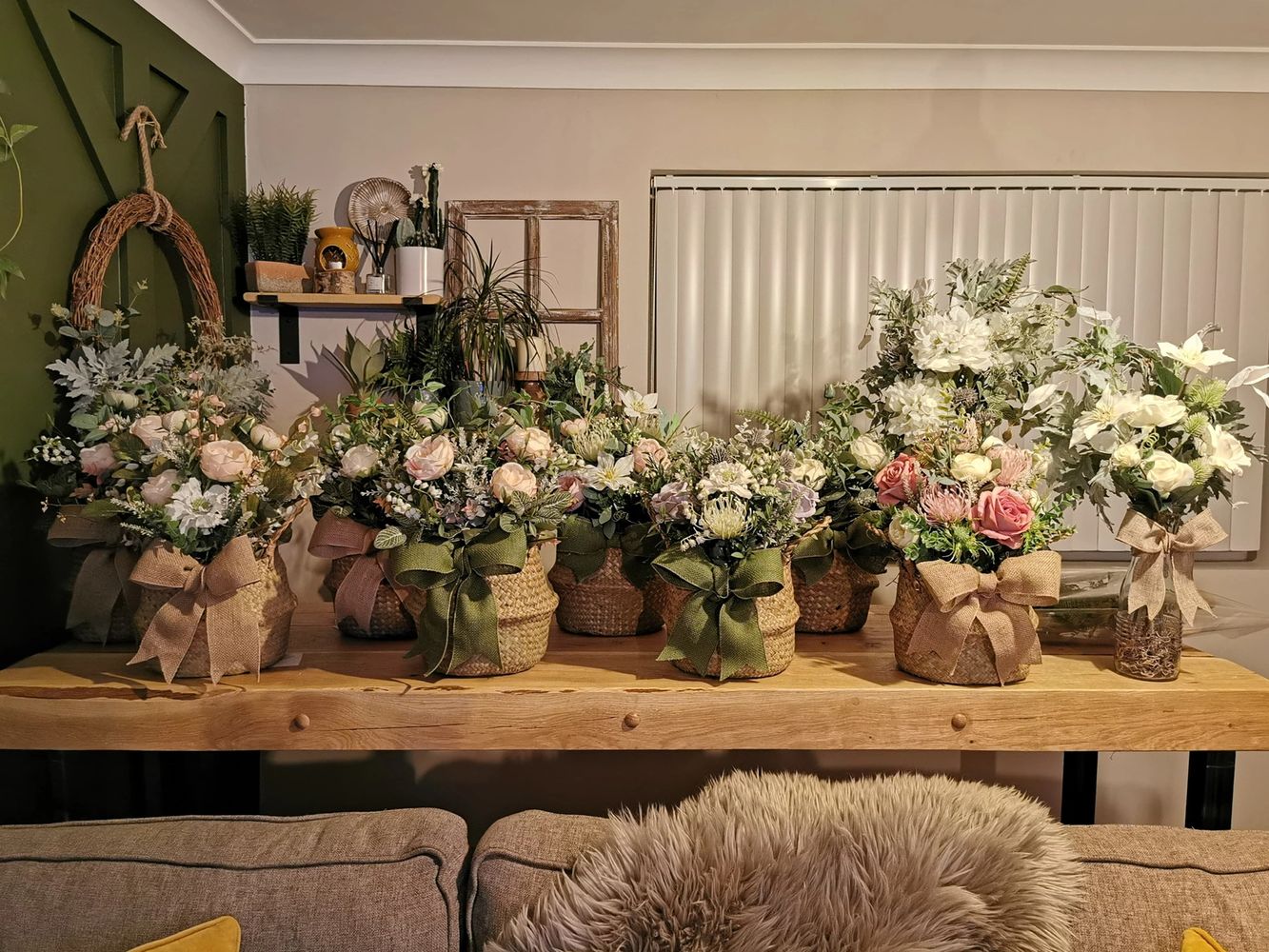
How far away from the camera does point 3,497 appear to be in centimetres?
164

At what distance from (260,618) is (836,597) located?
107 cm

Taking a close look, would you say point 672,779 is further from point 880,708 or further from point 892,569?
point 880,708

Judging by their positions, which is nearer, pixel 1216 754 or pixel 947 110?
pixel 1216 754

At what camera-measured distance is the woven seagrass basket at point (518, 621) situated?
60.0 inches

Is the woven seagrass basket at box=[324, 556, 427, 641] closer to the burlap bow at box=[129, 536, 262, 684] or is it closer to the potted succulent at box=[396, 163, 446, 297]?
the burlap bow at box=[129, 536, 262, 684]

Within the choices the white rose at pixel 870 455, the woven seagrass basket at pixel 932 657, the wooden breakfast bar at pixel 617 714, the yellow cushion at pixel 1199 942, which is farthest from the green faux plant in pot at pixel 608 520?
the yellow cushion at pixel 1199 942

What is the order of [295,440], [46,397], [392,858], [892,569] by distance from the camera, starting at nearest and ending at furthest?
[392,858], [295,440], [46,397], [892,569]

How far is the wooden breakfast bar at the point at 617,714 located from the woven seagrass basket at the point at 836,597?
0.97 ft

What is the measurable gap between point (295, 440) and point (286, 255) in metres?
1.08

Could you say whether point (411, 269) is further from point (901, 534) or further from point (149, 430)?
point (901, 534)

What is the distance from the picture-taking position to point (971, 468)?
149 centimetres

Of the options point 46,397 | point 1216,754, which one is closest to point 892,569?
point 1216,754

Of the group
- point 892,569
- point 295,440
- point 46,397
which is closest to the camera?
point 295,440

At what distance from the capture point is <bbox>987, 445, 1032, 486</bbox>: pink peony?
1496 mm
